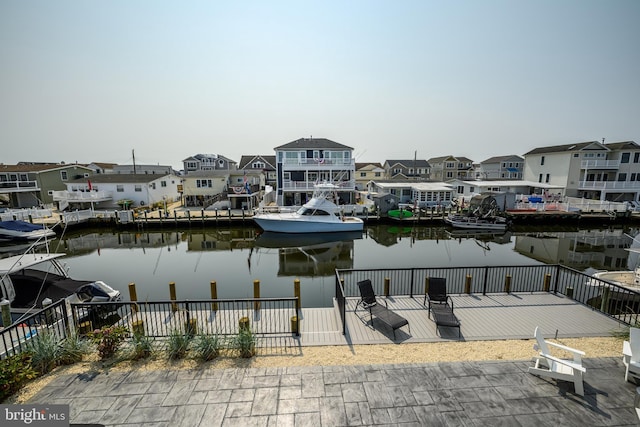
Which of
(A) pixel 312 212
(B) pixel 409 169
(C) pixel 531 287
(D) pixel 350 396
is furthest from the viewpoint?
(B) pixel 409 169

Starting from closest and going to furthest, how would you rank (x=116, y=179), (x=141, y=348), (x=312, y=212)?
(x=141, y=348) < (x=312, y=212) < (x=116, y=179)

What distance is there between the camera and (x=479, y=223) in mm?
25094

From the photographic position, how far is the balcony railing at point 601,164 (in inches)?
1251

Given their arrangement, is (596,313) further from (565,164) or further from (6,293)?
(565,164)

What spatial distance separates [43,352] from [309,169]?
26.4 m

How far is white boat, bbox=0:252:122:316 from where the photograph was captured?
845 centimetres

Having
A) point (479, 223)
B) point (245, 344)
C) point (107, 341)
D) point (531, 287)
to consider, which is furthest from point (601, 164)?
point (107, 341)

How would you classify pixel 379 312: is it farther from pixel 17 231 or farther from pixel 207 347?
pixel 17 231

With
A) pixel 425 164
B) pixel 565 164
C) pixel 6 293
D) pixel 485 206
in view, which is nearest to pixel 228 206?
pixel 6 293

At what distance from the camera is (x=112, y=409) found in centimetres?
407

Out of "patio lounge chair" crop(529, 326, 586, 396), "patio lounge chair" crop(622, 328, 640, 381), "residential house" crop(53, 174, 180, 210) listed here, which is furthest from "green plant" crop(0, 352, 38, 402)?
"residential house" crop(53, 174, 180, 210)

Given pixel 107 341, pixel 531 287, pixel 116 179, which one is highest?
pixel 116 179

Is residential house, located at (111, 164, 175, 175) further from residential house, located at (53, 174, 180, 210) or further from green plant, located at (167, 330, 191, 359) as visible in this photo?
green plant, located at (167, 330, 191, 359)

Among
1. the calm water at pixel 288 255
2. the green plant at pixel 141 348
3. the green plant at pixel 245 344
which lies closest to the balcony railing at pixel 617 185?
the calm water at pixel 288 255
